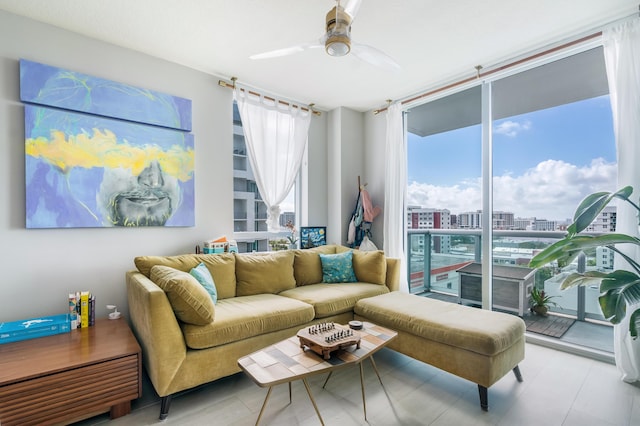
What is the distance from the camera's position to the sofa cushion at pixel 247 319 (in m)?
1.96

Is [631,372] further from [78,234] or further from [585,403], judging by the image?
[78,234]

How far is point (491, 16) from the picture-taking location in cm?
230

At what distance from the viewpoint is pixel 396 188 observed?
3904 millimetres

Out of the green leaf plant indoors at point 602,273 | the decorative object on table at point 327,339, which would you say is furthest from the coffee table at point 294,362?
the green leaf plant indoors at point 602,273

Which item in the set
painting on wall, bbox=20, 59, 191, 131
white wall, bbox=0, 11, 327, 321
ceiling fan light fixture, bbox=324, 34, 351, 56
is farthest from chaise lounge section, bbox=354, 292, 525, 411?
painting on wall, bbox=20, 59, 191, 131

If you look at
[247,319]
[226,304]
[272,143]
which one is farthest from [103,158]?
[247,319]

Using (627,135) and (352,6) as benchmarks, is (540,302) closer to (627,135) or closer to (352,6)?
(627,135)

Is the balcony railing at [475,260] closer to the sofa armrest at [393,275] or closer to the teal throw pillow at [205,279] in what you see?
the sofa armrest at [393,275]

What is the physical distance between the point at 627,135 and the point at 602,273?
112 cm

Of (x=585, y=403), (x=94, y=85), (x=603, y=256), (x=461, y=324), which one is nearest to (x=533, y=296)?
(x=603, y=256)

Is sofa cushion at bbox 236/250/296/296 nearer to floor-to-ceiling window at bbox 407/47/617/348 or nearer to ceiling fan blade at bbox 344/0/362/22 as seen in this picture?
floor-to-ceiling window at bbox 407/47/617/348

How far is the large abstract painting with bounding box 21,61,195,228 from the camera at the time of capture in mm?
2311

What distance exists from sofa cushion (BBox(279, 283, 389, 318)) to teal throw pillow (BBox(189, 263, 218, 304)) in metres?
0.71

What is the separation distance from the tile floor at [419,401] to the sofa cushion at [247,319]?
39 centimetres
